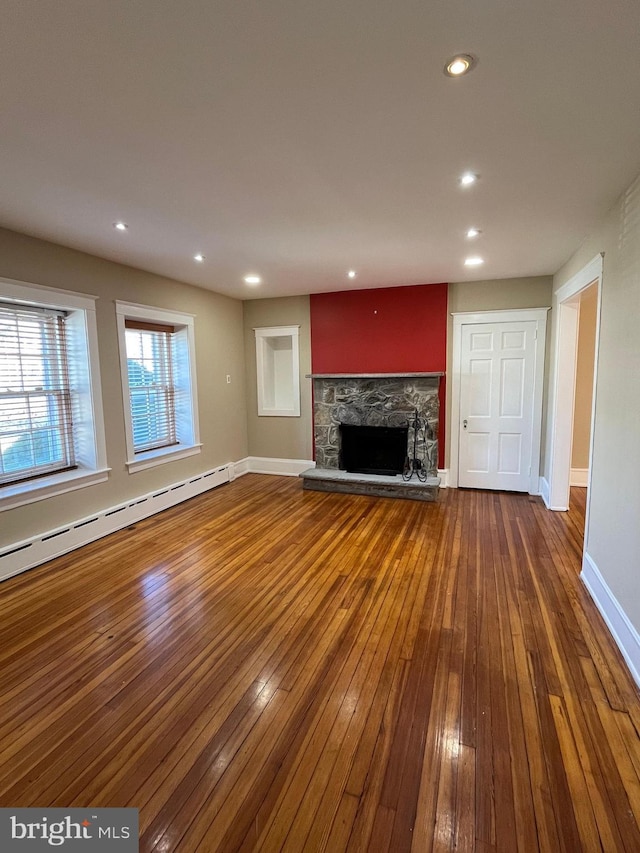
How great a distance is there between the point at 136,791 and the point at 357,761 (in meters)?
0.84

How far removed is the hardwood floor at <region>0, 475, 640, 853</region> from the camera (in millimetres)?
1410

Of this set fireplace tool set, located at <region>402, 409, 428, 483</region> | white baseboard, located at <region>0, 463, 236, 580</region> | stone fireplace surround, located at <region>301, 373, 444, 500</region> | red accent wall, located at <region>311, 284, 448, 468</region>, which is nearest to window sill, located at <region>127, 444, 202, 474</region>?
white baseboard, located at <region>0, 463, 236, 580</region>

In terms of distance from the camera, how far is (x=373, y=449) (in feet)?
18.4

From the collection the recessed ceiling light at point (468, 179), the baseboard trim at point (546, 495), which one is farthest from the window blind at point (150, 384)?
the baseboard trim at point (546, 495)

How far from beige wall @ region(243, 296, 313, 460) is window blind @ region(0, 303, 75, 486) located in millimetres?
2905

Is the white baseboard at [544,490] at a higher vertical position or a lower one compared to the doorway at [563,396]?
lower

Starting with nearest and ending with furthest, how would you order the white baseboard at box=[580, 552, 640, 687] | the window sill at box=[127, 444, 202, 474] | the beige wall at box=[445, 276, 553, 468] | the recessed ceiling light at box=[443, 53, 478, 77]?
the recessed ceiling light at box=[443, 53, 478, 77] < the white baseboard at box=[580, 552, 640, 687] < the window sill at box=[127, 444, 202, 474] < the beige wall at box=[445, 276, 553, 468]

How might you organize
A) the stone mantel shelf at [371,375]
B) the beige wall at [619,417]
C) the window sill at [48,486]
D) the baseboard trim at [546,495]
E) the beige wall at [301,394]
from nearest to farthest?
1. the beige wall at [619,417]
2. the window sill at [48,486]
3. the baseboard trim at [546,495]
4. the stone mantel shelf at [371,375]
5. the beige wall at [301,394]

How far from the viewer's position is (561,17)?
4.09 ft

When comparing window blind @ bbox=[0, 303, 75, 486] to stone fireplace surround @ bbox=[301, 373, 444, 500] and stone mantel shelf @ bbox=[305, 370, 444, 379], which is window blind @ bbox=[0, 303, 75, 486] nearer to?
stone fireplace surround @ bbox=[301, 373, 444, 500]

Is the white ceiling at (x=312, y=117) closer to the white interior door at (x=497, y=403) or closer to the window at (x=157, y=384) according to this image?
the window at (x=157, y=384)

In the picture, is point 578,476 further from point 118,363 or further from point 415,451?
point 118,363

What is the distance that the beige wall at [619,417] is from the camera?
2.23 metres

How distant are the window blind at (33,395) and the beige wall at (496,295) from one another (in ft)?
14.3
